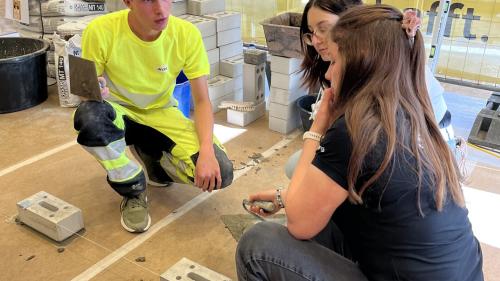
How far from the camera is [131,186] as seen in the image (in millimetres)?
→ 1903

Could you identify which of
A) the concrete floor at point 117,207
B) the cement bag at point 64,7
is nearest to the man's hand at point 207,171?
the concrete floor at point 117,207

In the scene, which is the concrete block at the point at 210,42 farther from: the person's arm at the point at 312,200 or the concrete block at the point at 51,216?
the person's arm at the point at 312,200

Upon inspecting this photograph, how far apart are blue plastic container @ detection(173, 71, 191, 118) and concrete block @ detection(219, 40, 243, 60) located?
0.58 metres

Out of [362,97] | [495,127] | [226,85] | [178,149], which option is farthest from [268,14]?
[362,97]

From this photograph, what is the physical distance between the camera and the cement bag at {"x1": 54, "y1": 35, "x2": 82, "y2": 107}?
2.81m

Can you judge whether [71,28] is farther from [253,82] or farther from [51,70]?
[253,82]

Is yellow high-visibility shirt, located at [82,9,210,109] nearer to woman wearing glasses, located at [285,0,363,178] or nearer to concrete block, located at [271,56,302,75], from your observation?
woman wearing glasses, located at [285,0,363,178]

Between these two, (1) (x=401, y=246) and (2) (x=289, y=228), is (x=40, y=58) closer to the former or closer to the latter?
(2) (x=289, y=228)

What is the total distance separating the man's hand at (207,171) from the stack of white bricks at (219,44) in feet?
3.61

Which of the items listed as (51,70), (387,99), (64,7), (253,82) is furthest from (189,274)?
(51,70)

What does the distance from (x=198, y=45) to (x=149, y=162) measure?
57 centimetres

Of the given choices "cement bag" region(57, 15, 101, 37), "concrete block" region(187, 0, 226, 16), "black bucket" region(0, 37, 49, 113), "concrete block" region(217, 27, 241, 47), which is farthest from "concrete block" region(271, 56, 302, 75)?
"black bucket" region(0, 37, 49, 113)

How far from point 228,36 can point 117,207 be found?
1.51 metres

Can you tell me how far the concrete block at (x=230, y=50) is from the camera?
3.15 meters
